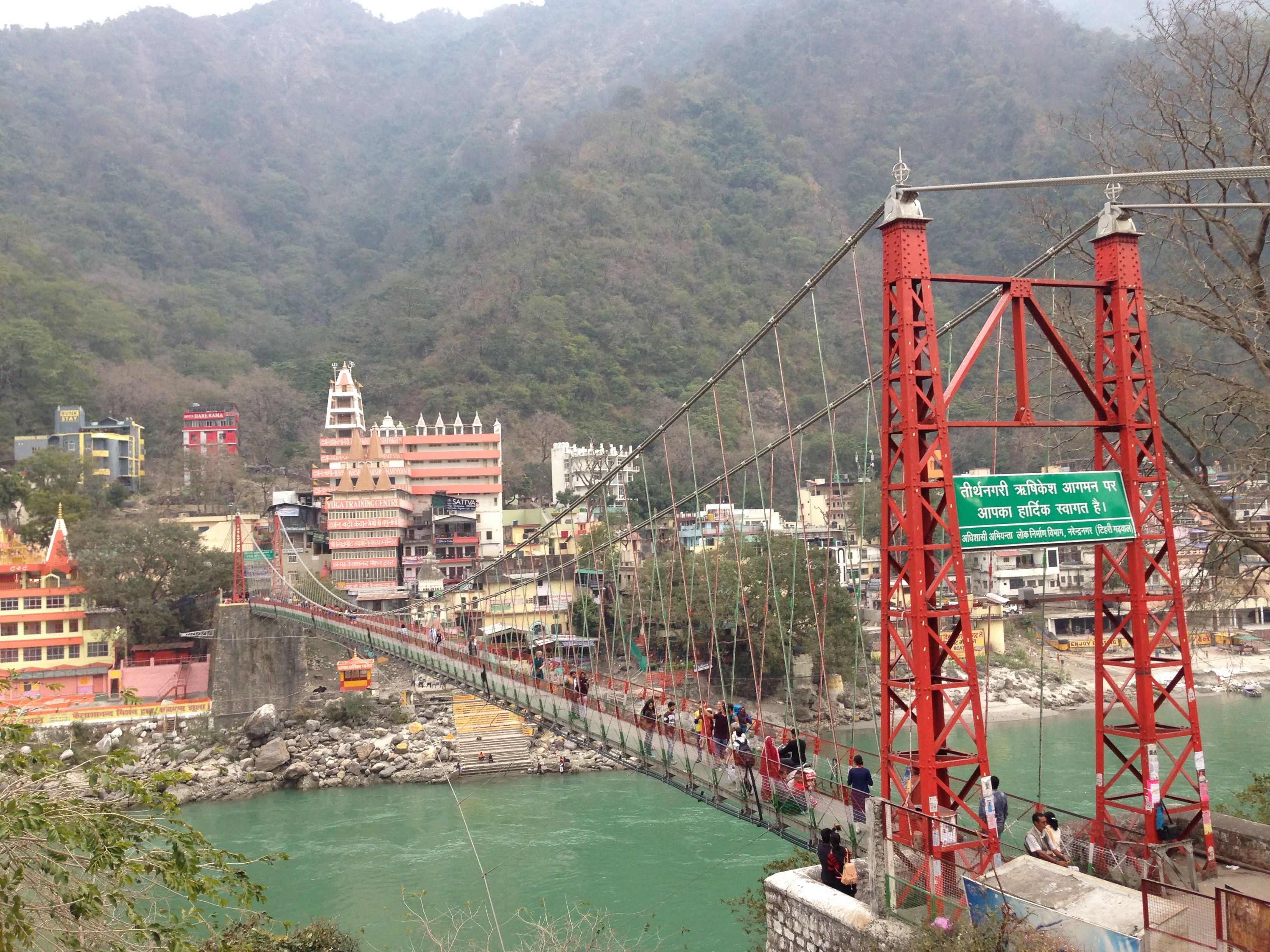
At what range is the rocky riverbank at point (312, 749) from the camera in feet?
64.4

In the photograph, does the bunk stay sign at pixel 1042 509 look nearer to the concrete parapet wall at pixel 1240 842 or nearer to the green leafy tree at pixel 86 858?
the concrete parapet wall at pixel 1240 842

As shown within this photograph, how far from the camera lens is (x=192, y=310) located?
54188mm

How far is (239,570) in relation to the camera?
1027 inches

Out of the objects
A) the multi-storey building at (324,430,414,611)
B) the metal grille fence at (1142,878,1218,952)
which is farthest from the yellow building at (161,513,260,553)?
the metal grille fence at (1142,878,1218,952)

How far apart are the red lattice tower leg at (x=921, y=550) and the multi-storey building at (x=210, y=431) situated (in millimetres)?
37900

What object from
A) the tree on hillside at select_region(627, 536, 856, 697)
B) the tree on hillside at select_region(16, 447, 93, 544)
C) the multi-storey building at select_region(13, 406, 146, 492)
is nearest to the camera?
the tree on hillside at select_region(627, 536, 856, 697)

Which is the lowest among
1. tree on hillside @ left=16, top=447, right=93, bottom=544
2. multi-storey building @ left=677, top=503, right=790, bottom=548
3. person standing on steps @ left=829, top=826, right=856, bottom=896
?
person standing on steps @ left=829, top=826, right=856, bottom=896

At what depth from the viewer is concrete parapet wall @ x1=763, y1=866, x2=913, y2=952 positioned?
17.0ft

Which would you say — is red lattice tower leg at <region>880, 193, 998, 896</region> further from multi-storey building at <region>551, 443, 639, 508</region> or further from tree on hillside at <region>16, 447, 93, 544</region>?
multi-storey building at <region>551, 443, 639, 508</region>

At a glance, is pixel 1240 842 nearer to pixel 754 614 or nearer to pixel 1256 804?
pixel 1256 804

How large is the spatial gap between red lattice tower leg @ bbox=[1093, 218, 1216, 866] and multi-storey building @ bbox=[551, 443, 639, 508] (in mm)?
29602

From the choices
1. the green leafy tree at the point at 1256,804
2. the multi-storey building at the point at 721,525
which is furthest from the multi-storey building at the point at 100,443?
the green leafy tree at the point at 1256,804

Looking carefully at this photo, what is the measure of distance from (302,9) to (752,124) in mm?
76438

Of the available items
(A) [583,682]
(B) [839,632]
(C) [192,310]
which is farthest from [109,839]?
(C) [192,310]
